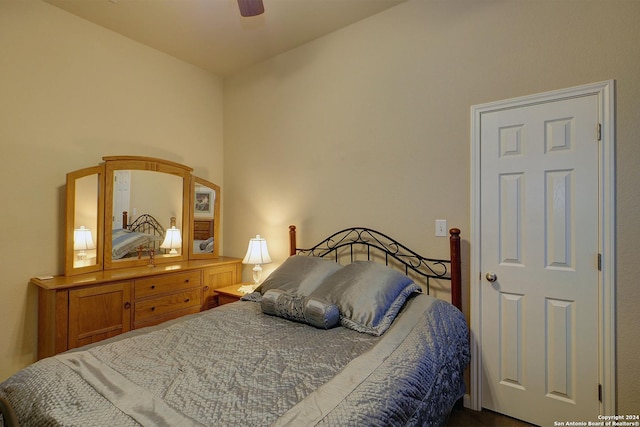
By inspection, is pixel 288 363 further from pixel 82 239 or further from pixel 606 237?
pixel 82 239

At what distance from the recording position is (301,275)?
2.21 meters

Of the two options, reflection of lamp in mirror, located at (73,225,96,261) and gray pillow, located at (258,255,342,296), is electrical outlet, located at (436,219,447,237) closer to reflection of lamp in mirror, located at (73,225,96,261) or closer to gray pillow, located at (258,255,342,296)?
gray pillow, located at (258,255,342,296)

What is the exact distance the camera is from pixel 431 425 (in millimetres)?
1354

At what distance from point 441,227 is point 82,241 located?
2.81 meters

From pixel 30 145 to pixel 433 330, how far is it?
3106mm

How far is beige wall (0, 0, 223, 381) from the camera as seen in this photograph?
88.1 inches

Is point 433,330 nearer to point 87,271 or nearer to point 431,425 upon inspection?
point 431,425

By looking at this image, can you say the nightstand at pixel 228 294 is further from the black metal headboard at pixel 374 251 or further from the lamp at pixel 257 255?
the black metal headboard at pixel 374 251

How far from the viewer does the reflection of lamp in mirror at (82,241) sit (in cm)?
246

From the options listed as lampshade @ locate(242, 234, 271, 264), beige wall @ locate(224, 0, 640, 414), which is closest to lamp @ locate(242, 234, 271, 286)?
lampshade @ locate(242, 234, 271, 264)

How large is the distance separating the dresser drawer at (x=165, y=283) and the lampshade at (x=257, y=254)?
19.9 inches

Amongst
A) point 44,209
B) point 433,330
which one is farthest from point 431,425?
point 44,209

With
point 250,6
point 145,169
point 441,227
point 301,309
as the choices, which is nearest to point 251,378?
point 301,309

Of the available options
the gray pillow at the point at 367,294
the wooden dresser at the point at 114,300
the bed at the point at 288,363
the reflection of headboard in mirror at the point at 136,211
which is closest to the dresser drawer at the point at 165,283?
the wooden dresser at the point at 114,300
